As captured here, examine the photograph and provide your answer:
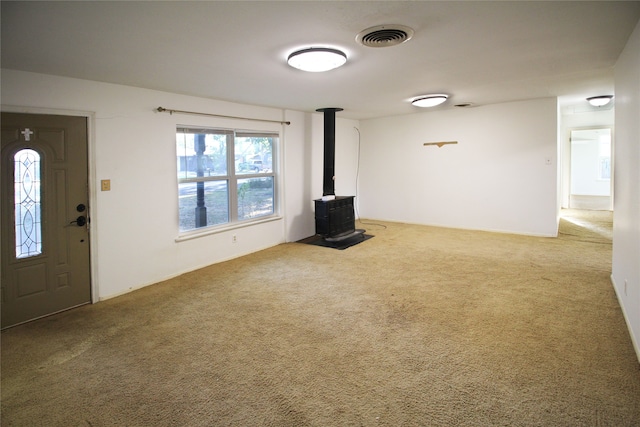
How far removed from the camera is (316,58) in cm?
307

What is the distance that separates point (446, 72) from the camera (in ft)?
12.9

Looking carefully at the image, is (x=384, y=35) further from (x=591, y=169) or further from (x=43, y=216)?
(x=591, y=169)

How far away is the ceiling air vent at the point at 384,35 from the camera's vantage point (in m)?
2.56

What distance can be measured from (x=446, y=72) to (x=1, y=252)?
4578 mm

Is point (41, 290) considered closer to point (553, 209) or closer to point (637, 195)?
point (637, 195)

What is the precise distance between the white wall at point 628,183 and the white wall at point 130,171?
14.6 feet

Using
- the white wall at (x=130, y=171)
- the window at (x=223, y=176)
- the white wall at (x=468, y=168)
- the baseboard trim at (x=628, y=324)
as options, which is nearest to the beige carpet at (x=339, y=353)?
the baseboard trim at (x=628, y=324)

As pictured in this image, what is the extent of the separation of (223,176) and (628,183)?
15.0 feet

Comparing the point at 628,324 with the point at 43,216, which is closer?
the point at 628,324

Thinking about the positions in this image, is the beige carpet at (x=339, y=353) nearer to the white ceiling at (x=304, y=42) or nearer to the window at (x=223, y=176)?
the window at (x=223, y=176)

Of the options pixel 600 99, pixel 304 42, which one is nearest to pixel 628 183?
pixel 304 42

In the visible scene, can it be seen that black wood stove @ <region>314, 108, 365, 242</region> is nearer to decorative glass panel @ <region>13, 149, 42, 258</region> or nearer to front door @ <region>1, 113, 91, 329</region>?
front door @ <region>1, 113, 91, 329</region>

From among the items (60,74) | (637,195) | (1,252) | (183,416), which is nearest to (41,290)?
(1,252)

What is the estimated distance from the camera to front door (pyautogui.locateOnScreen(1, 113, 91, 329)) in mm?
3252
